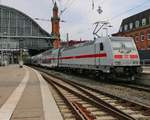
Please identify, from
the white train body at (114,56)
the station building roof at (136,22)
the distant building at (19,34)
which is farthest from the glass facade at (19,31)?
the white train body at (114,56)

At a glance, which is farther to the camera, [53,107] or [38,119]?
[53,107]

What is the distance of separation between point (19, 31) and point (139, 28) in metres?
64.1

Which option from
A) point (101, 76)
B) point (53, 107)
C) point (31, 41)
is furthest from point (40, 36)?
point (53, 107)

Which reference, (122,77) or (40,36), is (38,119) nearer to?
(122,77)

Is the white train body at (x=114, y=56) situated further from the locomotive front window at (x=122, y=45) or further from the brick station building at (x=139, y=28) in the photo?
the brick station building at (x=139, y=28)

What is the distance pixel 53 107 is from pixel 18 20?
120 m

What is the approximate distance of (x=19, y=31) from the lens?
420 feet

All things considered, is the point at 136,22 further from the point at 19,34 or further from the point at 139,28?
the point at 19,34

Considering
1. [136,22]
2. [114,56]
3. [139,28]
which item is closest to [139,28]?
[139,28]

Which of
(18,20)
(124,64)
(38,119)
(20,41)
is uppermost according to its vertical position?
(18,20)

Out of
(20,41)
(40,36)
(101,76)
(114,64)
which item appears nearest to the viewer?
(114,64)

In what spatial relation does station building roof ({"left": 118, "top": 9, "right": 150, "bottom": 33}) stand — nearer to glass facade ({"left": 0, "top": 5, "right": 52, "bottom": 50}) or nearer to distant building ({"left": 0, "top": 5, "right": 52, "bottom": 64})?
distant building ({"left": 0, "top": 5, "right": 52, "bottom": 64})

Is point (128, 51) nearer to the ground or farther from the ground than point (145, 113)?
farther from the ground

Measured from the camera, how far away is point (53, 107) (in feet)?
41.2
